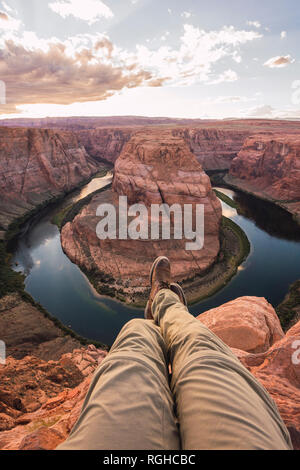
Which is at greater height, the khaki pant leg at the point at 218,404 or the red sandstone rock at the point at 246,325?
the khaki pant leg at the point at 218,404

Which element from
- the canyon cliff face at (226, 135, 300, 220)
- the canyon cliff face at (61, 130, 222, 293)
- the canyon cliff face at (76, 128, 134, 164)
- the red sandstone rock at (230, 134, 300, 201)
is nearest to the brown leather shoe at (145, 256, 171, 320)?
the canyon cliff face at (61, 130, 222, 293)

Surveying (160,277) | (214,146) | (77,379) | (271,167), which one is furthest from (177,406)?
(214,146)

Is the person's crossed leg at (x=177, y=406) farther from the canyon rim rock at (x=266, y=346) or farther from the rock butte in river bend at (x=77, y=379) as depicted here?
the canyon rim rock at (x=266, y=346)

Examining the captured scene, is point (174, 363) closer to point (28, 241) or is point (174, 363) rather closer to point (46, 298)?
point (46, 298)

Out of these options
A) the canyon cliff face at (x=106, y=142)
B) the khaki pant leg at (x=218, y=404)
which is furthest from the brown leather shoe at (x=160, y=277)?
the canyon cliff face at (x=106, y=142)

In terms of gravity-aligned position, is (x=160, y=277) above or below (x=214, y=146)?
below

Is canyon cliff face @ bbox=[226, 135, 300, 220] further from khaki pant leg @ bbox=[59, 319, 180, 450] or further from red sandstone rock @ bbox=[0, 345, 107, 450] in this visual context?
khaki pant leg @ bbox=[59, 319, 180, 450]

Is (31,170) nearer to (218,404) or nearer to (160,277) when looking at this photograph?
(160,277)
